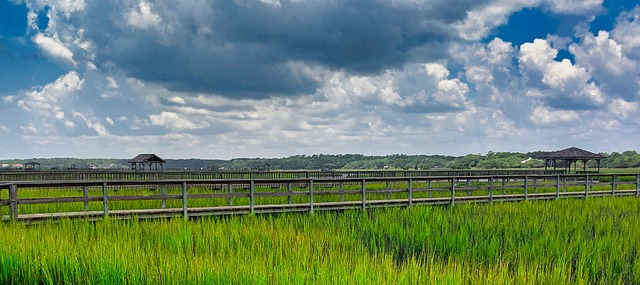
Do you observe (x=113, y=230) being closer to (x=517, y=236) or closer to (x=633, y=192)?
(x=517, y=236)

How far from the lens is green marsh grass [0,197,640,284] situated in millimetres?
6258

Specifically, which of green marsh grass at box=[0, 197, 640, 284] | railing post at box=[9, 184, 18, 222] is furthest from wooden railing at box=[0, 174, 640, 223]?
green marsh grass at box=[0, 197, 640, 284]

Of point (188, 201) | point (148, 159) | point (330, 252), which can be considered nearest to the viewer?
point (330, 252)

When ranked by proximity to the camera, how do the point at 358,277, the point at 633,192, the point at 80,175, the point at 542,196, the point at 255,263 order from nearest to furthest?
the point at 358,277 < the point at 255,263 < the point at 542,196 < the point at 633,192 < the point at 80,175

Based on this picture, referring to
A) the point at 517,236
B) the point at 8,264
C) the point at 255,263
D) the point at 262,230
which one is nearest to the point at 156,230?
the point at 262,230

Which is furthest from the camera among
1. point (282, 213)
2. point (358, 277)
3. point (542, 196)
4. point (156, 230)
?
point (542, 196)

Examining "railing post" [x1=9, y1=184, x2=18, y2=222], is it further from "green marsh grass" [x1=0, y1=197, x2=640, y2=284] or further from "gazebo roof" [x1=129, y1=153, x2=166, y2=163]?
"gazebo roof" [x1=129, y1=153, x2=166, y2=163]

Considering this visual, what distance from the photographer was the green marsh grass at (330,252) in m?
6.26

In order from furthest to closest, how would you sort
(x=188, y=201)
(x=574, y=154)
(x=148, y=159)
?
(x=148, y=159) < (x=574, y=154) < (x=188, y=201)

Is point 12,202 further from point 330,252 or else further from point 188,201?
point 330,252

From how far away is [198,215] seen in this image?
1342 cm

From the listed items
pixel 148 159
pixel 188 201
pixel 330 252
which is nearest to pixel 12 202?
pixel 188 201

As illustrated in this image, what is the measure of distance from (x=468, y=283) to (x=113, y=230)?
7.32 m

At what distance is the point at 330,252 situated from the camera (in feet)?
25.3
